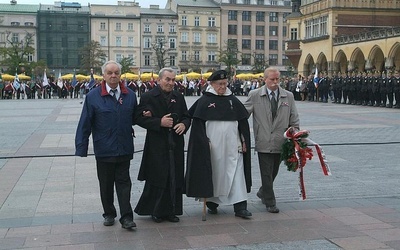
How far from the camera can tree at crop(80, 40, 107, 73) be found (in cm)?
9344

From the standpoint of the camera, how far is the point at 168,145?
707 cm

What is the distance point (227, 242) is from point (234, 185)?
121 cm

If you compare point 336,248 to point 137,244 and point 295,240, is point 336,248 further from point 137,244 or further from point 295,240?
point 137,244

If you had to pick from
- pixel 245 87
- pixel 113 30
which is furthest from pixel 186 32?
pixel 245 87

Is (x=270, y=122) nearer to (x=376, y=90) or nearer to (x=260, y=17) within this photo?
(x=376, y=90)

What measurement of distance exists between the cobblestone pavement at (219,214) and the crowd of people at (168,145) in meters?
0.27

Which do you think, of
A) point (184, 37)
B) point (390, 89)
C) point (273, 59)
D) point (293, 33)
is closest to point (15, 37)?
point (184, 37)

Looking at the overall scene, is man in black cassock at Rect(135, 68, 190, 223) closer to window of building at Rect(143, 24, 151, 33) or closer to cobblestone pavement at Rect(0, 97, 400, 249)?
cobblestone pavement at Rect(0, 97, 400, 249)

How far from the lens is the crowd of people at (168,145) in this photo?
6816mm

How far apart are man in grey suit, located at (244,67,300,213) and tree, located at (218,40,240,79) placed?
78.3m

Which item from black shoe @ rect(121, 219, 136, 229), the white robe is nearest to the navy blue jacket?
black shoe @ rect(121, 219, 136, 229)

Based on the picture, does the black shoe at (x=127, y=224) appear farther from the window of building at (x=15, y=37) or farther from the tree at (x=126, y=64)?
the window of building at (x=15, y=37)

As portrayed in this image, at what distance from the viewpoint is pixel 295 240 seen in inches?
249

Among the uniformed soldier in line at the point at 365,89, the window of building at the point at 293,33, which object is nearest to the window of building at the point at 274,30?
the window of building at the point at 293,33
